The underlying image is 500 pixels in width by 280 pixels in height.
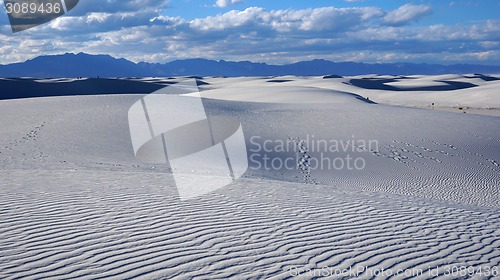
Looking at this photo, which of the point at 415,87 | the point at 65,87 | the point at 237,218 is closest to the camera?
the point at 237,218

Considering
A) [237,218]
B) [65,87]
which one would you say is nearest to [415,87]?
[65,87]

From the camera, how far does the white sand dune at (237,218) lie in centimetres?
525

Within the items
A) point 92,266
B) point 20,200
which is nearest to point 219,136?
point 20,200

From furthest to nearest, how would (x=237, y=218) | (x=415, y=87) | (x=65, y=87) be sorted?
(x=415, y=87)
(x=65, y=87)
(x=237, y=218)

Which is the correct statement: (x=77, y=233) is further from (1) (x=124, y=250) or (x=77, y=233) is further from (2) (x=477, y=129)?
(2) (x=477, y=129)

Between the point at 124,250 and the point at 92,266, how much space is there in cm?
57

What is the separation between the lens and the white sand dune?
5254 mm

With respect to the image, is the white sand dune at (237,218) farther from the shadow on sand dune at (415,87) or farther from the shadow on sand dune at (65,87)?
the shadow on sand dune at (415,87)

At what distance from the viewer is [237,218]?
7344 millimetres

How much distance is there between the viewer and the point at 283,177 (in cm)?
1462

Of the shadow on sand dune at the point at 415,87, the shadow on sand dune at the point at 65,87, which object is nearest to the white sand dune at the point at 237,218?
the shadow on sand dune at the point at 65,87

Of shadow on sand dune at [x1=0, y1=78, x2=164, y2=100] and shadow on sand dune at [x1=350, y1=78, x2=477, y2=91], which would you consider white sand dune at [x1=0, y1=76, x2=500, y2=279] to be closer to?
shadow on sand dune at [x1=0, y1=78, x2=164, y2=100]

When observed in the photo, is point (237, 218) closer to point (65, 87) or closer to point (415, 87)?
point (65, 87)

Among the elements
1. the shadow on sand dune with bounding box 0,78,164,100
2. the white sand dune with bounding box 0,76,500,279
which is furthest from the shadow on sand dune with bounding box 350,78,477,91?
the white sand dune with bounding box 0,76,500,279
